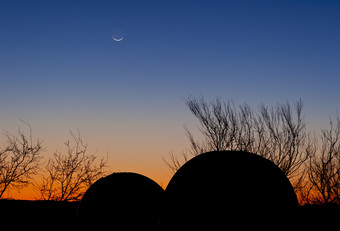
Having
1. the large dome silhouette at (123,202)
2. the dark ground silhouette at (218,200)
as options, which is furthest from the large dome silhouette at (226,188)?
the large dome silhouette at (123,202)

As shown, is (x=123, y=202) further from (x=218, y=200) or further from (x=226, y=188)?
(x=226, y=188)

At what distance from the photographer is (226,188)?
7680 mm

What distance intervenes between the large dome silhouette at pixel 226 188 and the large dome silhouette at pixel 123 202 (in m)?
2.05

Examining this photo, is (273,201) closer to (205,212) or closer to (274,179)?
(274,179)

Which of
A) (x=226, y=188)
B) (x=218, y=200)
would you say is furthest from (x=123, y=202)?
(x=226, y=188)

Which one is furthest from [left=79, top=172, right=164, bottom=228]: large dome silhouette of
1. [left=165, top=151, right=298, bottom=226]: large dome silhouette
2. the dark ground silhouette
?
[left=165, top=151, right=298, bottom=226]: large dome silhouette

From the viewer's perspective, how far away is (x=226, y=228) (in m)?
7.35

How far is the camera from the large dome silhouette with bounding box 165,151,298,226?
7547mm

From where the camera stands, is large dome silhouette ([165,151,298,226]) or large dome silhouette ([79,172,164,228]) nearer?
large dome silhouette ([165,151,298,226])

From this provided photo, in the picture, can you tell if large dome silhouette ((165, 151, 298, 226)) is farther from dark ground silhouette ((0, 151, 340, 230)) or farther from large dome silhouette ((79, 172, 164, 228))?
large dome silhouette ((79, 172, 164, 228))

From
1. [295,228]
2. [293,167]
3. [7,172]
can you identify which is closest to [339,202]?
[293,167]

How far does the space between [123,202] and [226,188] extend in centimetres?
378

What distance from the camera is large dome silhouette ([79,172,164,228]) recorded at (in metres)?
9.92

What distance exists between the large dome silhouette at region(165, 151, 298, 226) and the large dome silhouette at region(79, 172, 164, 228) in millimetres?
2055
